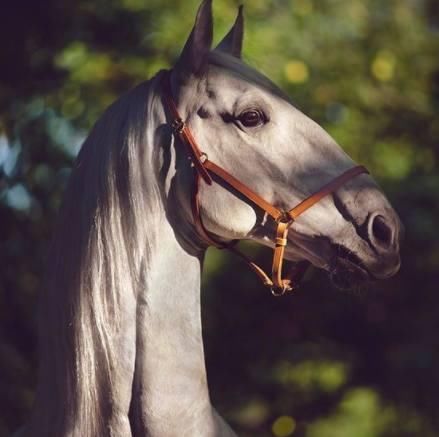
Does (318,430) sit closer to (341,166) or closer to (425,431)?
(425,431)

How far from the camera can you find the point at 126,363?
2350 mm

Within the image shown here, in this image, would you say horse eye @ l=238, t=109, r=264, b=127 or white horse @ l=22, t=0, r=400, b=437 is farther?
horse eye @ l=238, t=109, r=264, b=127

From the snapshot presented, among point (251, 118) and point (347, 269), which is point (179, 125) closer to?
point (251, 118)

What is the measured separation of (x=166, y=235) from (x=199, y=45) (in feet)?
1.50

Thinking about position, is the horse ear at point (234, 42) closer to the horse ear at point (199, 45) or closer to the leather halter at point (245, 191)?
the horse ear at point (199, 45)

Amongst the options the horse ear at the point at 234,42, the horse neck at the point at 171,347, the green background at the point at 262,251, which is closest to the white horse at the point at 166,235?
the horse neck at the point at 171,347

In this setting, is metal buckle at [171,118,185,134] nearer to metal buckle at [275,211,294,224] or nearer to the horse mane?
the horse mane

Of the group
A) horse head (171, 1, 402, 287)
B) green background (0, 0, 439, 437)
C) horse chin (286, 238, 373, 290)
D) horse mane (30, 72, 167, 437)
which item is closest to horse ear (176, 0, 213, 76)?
horse head (171, 1, 402, 287)

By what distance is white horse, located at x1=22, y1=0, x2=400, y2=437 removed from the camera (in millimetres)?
2350

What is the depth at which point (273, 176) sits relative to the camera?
2447 mm

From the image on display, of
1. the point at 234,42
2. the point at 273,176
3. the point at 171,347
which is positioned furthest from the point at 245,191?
the point at 234,42

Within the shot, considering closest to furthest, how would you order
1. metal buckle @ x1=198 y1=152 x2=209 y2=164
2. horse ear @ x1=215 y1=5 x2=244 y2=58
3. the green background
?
metal buckle @ x1=198 y1=152 x2=209 y2=164
horse ear @ x1=215 y1=5 x2=244 y2=58
the green background

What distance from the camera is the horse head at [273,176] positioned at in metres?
2.39

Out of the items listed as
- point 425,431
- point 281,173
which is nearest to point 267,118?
point 281,173
